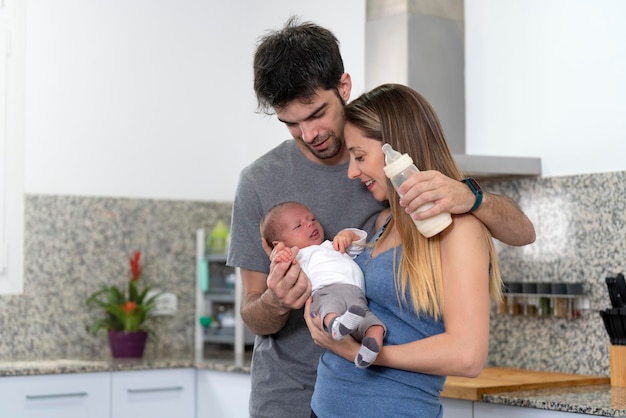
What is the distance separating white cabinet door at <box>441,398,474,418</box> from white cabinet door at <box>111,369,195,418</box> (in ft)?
4.01

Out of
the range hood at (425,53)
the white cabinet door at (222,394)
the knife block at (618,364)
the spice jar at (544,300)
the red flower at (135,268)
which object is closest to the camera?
the knife block at (618,364)

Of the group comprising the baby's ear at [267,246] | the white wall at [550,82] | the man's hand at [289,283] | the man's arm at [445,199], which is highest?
the white wall at [550,82]

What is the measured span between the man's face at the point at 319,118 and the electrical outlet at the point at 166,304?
201 cm

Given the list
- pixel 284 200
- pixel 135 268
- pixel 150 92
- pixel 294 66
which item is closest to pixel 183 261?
pixel 135 268

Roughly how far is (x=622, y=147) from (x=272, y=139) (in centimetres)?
166

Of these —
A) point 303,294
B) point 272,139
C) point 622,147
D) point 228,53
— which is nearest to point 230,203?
point 272,139

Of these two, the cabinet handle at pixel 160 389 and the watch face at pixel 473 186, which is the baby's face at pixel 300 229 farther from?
the cabinet handle at pixel 160 389

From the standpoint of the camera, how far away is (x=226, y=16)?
4168mm

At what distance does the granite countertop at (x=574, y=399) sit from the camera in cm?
220

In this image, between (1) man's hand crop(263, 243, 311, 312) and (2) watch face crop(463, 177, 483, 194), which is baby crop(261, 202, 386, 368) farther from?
(2) watch face crop(463, 177, 483, 194)

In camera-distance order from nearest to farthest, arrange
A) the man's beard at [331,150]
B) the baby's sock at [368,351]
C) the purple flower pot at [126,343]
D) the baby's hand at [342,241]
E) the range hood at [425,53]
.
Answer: the baby's sock at [368,351] < the baby's hand at [342,241] < the man's beard at [331,150] < the range hood at [425,53] < the purple flower pot at [126,343]

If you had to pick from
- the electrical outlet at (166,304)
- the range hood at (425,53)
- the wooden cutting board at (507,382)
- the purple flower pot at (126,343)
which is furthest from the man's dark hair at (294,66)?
the electrical outlet at (166,304)

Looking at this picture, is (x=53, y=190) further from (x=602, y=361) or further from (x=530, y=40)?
(x=602, y=361)

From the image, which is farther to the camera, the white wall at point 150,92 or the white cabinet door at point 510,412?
the white wall at point 150,92
